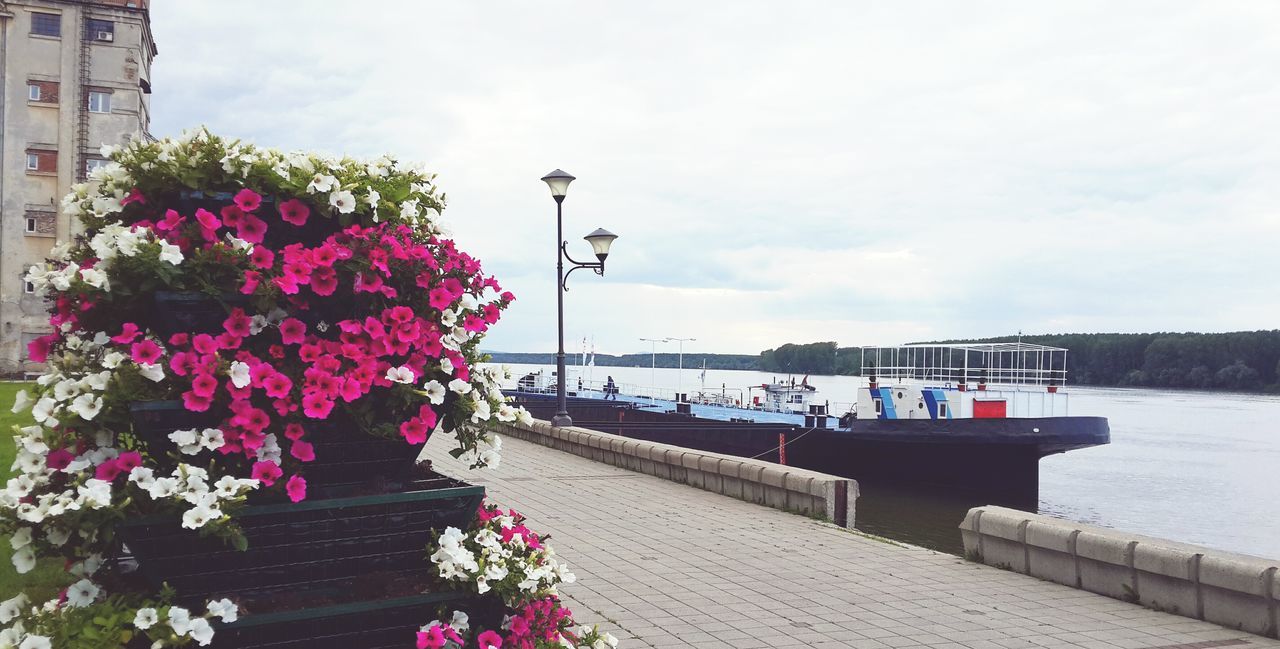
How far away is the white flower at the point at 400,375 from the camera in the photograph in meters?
3.86

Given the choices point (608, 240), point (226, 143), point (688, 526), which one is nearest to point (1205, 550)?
point (688, 526)

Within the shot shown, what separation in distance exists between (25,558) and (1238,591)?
24.3 feet

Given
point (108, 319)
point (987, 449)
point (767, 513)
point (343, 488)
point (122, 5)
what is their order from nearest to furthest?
point (108, 319) < point (343, 488) < point (767, 513) < point (987, 449) < point (122, 5)

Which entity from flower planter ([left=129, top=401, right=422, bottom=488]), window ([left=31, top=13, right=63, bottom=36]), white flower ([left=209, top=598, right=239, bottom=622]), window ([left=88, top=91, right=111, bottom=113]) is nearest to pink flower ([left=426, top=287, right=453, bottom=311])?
flower planter ([left=129, top=401, right=422, bottom=488])

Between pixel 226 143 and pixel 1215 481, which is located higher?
pixel 226 143

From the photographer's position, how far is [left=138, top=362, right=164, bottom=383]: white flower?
3.53 metres

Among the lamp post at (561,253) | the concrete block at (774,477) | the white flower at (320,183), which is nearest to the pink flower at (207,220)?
the white flower at (320,183)

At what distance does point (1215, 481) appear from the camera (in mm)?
34656

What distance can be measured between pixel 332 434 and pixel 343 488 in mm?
232

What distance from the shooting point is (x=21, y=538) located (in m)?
3.41

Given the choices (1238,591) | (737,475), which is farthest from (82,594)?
(737,475)

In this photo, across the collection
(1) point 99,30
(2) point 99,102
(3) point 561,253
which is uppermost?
(1) point 99,30

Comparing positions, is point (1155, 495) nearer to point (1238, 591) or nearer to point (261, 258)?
point (1238, 591)

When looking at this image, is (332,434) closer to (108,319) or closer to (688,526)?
(108,319)
